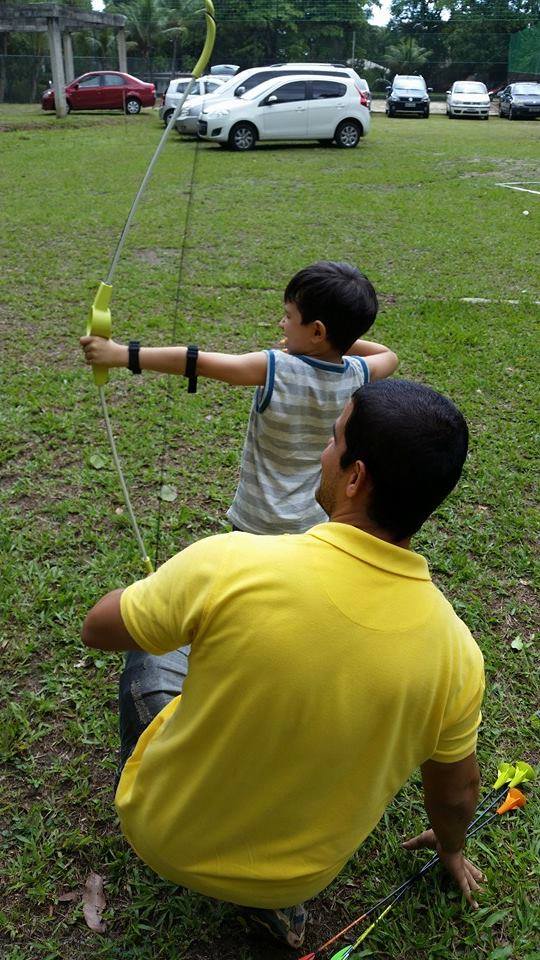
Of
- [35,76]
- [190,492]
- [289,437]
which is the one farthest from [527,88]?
[289,437]

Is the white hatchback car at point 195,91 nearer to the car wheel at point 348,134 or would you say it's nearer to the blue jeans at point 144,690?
the car wheel at point 348,134

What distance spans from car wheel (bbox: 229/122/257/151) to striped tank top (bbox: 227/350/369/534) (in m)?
14.8

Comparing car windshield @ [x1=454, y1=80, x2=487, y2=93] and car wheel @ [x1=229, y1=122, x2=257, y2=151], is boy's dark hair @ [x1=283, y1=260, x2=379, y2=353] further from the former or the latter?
car windshield @ [x1=454, y1=80, x2=487, y2=93]

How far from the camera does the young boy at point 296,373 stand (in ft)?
6.42

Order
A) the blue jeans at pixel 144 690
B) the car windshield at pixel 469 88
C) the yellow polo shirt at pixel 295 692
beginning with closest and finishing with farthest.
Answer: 1. the yellow polo shirt at pixel 295 692
2. the blue jeans at pixel 144 690
3. the car windshield at pixel 469 88

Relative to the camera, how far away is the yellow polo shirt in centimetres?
121

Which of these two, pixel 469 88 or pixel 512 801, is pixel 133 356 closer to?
pixel 512 801

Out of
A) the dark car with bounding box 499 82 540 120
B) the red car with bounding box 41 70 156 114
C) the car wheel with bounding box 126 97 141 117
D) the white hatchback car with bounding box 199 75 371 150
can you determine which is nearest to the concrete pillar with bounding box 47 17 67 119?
the red car with bounding box 41 70 156 114

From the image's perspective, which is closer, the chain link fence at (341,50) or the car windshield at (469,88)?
the car windshield at (469,88)

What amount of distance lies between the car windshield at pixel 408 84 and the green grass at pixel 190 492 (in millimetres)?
18079

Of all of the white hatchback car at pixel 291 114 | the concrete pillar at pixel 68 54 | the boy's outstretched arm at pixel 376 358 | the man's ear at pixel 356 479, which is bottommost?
the boy's outstretched arm at pixel 376 358

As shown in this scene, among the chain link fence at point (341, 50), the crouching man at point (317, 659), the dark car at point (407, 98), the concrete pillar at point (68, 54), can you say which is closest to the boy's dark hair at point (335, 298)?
the crouching man at point (317, 659)

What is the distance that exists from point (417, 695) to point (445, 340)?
4646 millimetres

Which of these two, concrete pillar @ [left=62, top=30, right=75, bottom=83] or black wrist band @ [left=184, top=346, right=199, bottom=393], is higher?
concrete pillar @ [left=62, top=30, right=75, bottom=83]
